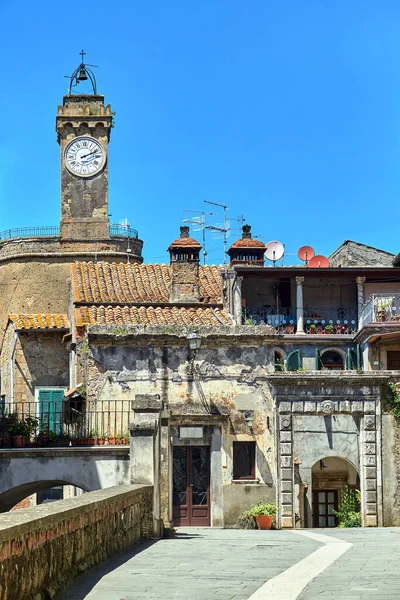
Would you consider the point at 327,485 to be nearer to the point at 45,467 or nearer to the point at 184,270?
the point at 184,270

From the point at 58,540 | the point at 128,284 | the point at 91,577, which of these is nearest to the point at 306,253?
the point at 128,284

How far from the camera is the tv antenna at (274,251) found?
160 feet

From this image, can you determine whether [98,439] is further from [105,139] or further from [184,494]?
[105,139]

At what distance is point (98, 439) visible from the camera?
90.8ft

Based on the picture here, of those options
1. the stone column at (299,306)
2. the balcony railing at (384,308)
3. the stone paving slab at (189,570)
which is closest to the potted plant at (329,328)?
the stone column at (299,306)

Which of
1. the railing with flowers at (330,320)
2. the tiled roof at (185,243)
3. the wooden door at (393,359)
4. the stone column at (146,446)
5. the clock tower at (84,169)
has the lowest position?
the stone column at (146,446)

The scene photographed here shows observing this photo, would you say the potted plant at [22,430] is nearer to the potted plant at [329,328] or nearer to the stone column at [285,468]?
the stone column at [285,468]

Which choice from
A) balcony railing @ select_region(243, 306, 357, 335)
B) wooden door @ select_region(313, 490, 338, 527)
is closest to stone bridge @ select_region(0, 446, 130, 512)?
wooden door @ select_region(313, 490, 338, 527)

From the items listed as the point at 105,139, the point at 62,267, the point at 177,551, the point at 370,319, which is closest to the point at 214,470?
the point at 370,319

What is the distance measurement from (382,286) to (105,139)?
1555cm

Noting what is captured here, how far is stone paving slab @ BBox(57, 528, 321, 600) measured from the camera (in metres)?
12.5

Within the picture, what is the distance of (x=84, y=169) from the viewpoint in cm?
5569

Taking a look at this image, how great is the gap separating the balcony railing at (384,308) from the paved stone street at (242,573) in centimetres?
2410

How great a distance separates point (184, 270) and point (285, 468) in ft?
37.6
